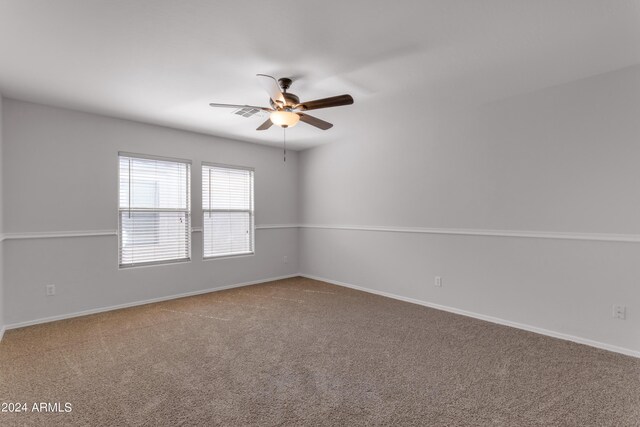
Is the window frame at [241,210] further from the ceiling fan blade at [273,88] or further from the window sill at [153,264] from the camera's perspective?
the ceiling fan blade at [273,88]

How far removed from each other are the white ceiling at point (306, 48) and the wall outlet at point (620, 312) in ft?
6.85

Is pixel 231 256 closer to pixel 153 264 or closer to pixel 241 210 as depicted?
pixel 241 210

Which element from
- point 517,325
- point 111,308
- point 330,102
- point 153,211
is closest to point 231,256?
point 153,211

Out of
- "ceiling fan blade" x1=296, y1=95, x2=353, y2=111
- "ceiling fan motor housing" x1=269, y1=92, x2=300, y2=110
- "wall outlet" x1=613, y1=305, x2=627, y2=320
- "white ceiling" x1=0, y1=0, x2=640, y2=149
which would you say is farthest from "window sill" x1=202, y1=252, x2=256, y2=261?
"wall outlet" x1=613, y1=305, x2=627, y2=320

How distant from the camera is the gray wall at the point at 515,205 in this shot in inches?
113

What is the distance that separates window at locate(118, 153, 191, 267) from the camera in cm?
422

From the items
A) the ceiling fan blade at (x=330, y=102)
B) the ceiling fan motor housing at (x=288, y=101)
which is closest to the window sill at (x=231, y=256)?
the ceiling fan motor housing at (x=288, y=101)

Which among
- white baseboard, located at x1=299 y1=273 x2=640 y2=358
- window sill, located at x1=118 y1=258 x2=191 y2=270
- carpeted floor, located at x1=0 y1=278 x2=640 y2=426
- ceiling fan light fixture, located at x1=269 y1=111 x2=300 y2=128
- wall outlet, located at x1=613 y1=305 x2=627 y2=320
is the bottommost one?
carpeted floor, located at x1=0 y1=278 x2=640 y2=426

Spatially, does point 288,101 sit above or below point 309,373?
above

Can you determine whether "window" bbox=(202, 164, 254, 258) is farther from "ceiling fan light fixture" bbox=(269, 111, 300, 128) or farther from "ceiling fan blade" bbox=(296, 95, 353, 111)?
"ceiling fan blade" bbox=(296, 95, 353, 111)

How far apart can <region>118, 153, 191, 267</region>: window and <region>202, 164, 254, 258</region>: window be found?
0.31 m

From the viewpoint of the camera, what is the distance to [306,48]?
2.39 m

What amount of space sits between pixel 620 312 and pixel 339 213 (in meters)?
3.58

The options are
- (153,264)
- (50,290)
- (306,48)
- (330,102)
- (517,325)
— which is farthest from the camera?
(153,264)
